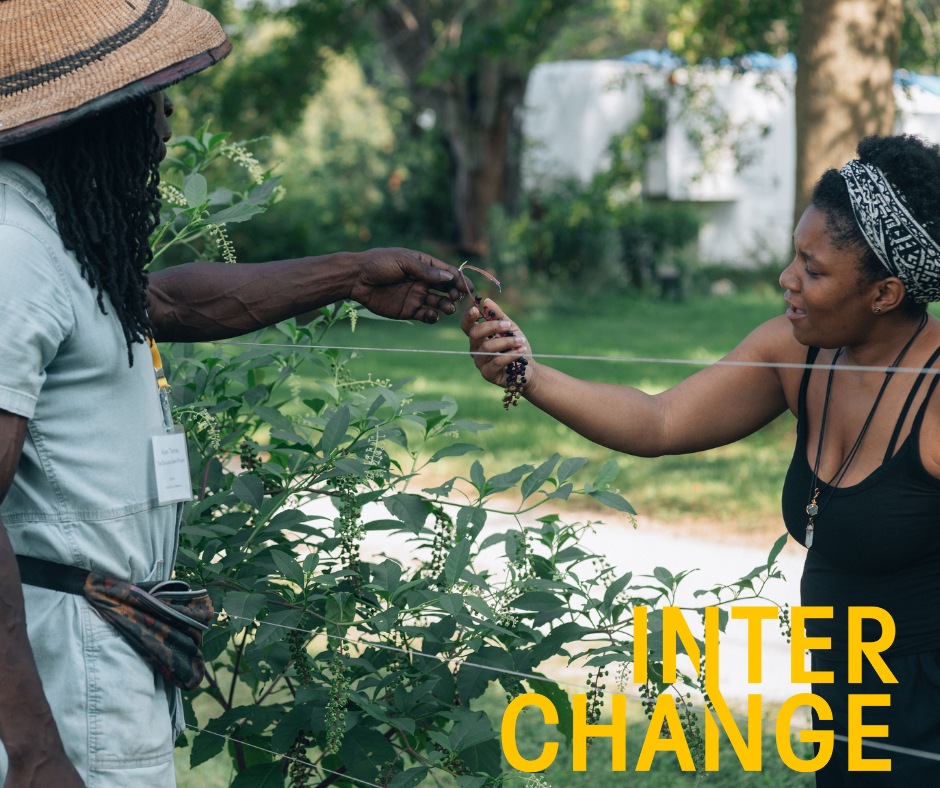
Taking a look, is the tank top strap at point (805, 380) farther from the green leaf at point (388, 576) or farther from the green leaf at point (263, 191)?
the green leaf at point (263, 191)

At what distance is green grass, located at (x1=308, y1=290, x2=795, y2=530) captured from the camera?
5.88 meters

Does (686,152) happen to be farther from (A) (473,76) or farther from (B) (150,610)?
(B) (150,610)

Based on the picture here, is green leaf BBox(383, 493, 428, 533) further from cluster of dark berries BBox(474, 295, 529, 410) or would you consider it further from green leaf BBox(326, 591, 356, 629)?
cluster of dark berries BBox(474, 295, 529, 410)

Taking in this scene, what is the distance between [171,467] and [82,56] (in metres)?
0.59

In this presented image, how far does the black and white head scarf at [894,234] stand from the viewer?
1.73 m

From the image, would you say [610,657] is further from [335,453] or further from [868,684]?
[335,453]

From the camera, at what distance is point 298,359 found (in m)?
2.33

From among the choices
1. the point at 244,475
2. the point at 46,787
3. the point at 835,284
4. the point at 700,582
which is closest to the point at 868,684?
the point at 835,284

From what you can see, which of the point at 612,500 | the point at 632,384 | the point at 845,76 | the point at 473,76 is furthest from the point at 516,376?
the point at 473,76

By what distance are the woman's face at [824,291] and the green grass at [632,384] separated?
0.92 ft

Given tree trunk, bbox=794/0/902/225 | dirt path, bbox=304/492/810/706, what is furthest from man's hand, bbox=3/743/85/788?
tree trunk, bbox=794/0/902/225

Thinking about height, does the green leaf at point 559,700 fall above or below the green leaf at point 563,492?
below

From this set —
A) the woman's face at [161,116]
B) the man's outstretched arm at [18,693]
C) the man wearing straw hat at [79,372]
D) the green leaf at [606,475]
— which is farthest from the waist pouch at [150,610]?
the green leaf at [606,475]

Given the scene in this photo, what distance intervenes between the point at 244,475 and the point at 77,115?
0.91 m
